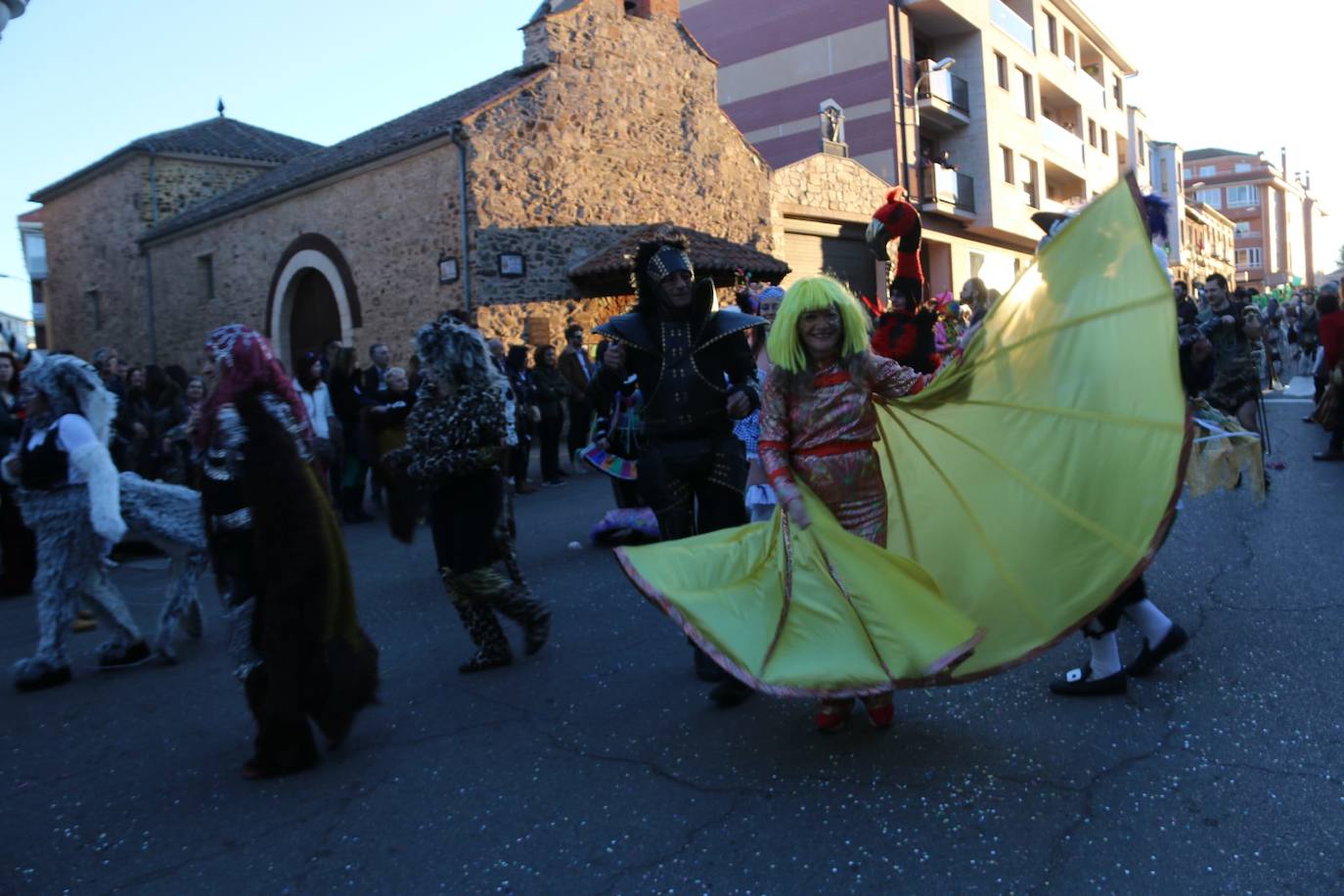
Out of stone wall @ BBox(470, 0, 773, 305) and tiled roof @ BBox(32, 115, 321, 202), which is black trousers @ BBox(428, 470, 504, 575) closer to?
stone wall @ BBox(470, 0, 773, 305)

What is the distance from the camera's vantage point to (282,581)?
4.00m

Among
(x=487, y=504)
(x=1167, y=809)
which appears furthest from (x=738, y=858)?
(x=487, y=504)

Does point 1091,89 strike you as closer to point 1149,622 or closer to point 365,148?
point 365,148

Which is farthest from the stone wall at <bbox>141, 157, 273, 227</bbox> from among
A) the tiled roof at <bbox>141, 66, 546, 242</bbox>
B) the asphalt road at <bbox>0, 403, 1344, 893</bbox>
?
the asphalt road at <bbox>0, 403, 1344, 893</bbox>

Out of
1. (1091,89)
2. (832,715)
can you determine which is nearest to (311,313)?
(832,715)

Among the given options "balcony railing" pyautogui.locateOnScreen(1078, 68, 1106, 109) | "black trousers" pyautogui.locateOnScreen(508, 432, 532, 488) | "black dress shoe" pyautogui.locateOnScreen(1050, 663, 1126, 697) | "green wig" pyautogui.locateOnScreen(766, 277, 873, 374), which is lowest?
"black dress shoe" pyautogui.locateOnScreen(1050, 663, 1126, 697)

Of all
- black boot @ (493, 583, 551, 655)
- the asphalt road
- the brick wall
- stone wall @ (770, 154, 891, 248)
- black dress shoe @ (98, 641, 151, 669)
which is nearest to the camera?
the asphalt road

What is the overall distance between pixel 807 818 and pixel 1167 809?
1.14 meters

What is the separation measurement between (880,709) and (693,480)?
1.42 metres

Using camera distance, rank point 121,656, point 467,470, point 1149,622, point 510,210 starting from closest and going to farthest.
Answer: point 1149,622, point 467,470, point 121,656, point 510,210

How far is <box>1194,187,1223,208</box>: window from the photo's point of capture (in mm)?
103625

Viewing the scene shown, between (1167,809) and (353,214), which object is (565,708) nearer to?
(1167,809)

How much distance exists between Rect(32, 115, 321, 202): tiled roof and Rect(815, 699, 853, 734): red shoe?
26.9 metres

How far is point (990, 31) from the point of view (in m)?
31.0
